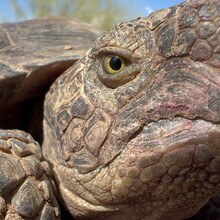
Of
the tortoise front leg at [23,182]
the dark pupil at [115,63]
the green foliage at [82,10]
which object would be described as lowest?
the tortoise front leg at [23,182]

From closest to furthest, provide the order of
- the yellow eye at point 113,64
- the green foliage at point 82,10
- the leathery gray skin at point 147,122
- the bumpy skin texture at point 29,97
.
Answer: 1. the leathery gray skin at point 147,122
2. the bumpy skin texture at point 29,97
3. the yellow eye at point 113,64
4. the green foliage at point 82,10

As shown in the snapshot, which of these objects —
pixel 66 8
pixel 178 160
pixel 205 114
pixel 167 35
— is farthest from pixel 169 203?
pixel 66 8

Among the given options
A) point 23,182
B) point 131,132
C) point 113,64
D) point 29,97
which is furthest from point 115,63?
point 29,97

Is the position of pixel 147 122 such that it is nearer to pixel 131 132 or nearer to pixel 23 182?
pixel 131 132

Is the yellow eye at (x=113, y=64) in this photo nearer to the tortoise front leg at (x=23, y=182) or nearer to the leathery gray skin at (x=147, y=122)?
the leathery gray skin at (x=147, y=122)

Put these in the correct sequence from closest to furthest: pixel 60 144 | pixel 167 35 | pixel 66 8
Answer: pixel 167 35, pixel 60 144, pixel 66 8

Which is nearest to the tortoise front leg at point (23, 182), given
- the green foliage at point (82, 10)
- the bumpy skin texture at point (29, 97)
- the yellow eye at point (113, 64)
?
the bumpy skin texture at point (29, 97)

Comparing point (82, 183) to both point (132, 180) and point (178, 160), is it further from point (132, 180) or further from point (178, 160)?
point (178, 160)
